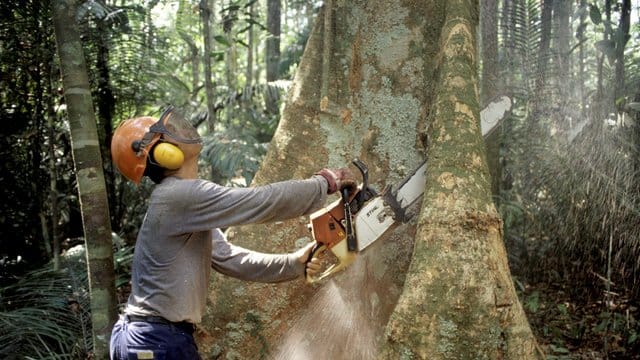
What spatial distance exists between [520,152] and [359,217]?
13.3 feet

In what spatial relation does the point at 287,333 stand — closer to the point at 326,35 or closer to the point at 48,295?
the point at 326,35

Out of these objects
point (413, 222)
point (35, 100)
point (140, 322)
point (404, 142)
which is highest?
point (35, 100)

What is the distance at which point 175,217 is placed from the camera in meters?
2.04

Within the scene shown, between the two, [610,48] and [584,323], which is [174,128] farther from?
[610,48]

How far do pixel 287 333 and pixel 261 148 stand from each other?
10.2 ft

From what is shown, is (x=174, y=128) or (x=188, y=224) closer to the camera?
(x=188, y=224)

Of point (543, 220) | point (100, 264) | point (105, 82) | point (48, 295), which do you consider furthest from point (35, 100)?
point (543, 220)

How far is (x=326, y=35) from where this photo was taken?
Result: 2941mm

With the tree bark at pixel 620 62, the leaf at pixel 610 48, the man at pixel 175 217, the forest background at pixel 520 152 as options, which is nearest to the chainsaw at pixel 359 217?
the man at pixel 175 217

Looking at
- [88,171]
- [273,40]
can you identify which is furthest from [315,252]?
[273,40]

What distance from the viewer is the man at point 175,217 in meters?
2.01

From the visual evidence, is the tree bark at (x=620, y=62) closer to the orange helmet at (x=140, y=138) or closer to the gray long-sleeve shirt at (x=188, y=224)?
the gray long-sleeve shirt at (x=188, y=224)

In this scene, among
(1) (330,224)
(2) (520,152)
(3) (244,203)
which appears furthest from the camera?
(2) (520,152)

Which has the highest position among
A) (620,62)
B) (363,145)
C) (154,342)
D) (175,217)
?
(620,62)
